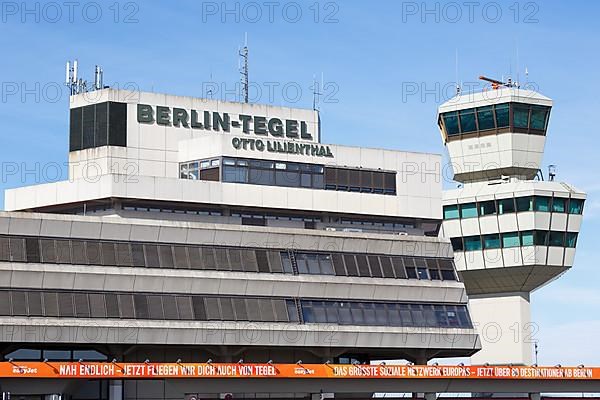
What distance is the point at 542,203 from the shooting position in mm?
117875

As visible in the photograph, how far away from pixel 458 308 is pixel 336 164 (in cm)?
1351

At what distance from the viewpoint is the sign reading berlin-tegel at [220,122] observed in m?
83.7

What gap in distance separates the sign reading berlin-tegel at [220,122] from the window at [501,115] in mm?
38456

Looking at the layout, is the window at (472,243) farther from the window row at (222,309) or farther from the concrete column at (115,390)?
the concrete column at (115,390)

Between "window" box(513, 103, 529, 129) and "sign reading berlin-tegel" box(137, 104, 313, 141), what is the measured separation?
39.2 meters

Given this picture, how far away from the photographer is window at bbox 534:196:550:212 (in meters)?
118

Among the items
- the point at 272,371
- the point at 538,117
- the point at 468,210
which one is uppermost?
the point at 538,117

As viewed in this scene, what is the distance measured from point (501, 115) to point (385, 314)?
4329 centimetres

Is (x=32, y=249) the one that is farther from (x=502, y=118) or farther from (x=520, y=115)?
(x=520, y=115)

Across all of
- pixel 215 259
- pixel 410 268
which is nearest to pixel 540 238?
pixel 410 268

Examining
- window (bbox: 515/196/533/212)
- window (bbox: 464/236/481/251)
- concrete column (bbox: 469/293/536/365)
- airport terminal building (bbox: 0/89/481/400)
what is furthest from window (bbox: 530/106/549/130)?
airport terminal building (bbox: 0/89/481/400)

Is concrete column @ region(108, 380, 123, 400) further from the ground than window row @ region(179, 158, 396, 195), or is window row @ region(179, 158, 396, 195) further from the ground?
window row @ region(179, 158, 396, 195)

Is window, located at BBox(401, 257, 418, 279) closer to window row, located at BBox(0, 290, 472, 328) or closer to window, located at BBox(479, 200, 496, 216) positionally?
window row, located at BBox(0, 290, 472, 328)

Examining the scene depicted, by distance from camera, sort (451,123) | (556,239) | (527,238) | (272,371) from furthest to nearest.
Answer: (451,123)
(556,239)
(527,238)
(272,371)
